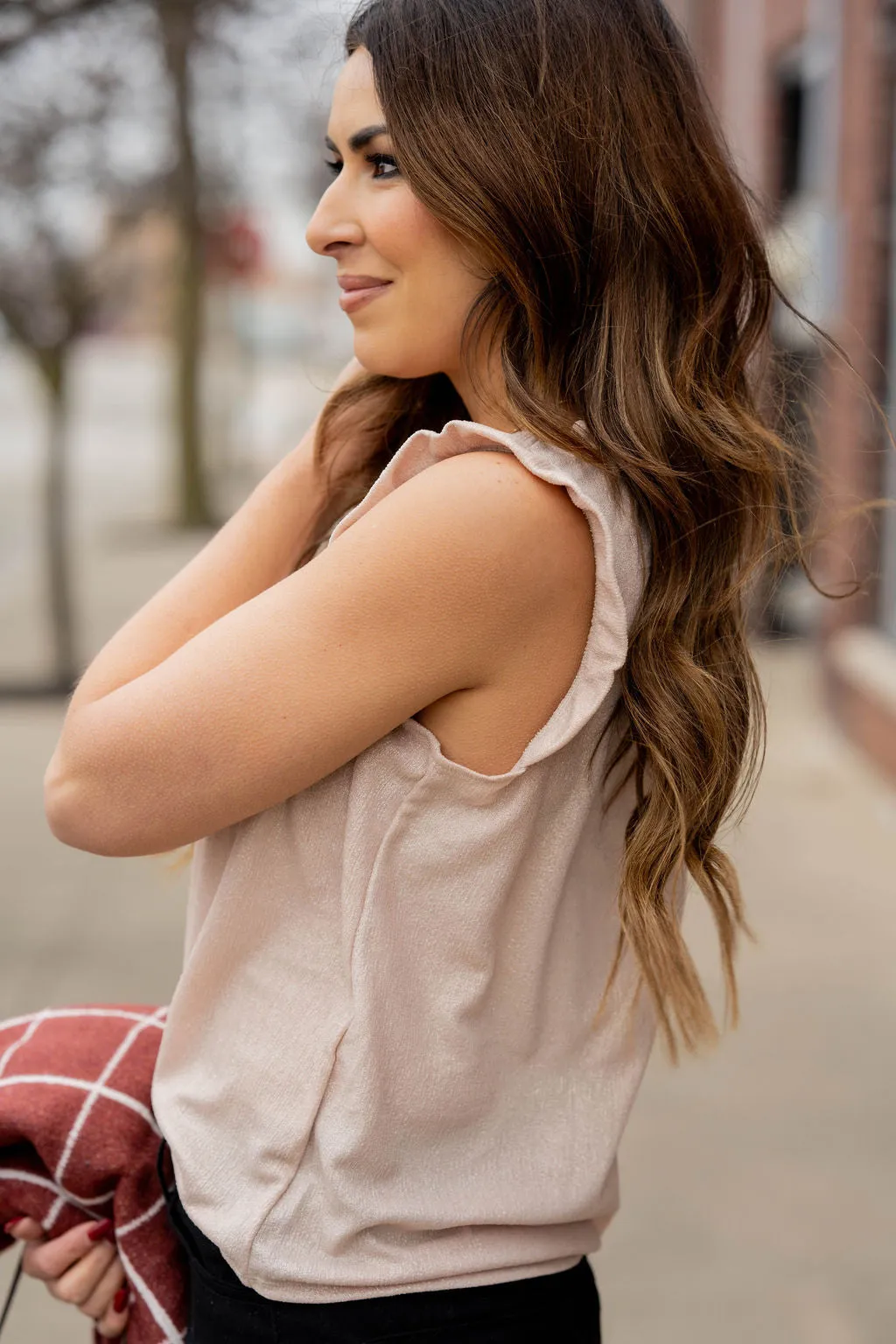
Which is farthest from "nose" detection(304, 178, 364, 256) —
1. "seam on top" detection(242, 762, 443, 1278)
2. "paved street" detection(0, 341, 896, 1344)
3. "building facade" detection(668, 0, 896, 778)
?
"building facade" detection(668, 0, 896, 778)

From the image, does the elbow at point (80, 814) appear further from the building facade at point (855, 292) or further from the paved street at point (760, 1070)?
the building facade at point (855, 292)

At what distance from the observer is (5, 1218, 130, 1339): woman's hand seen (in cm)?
131

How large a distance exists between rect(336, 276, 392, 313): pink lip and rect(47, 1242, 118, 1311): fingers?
0.82 meters

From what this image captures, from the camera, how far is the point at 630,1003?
4.35ft

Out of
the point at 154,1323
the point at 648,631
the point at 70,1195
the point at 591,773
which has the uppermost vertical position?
the point at 648,631

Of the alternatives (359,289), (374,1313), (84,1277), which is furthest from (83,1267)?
(359,289)

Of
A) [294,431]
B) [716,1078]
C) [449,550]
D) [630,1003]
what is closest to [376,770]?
[449,550]

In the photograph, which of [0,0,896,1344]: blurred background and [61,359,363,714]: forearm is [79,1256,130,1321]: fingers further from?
[61,359,363,714]: forearm

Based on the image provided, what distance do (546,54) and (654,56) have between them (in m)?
0.11

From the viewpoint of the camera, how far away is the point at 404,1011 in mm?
1202

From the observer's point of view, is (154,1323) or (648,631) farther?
(154,1323)

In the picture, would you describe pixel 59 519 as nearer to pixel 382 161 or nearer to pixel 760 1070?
pixel 760 1070

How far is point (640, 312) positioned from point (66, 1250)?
916 millimetres

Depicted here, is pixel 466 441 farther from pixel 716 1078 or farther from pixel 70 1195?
pixel 716 1078
